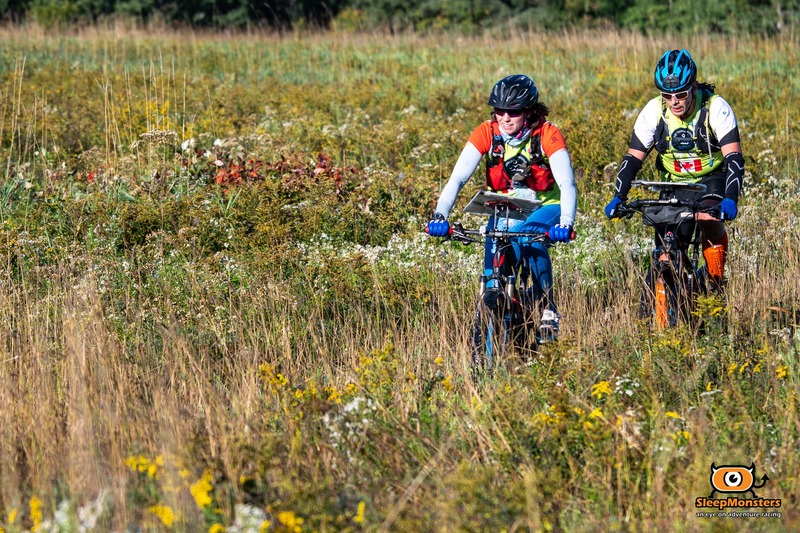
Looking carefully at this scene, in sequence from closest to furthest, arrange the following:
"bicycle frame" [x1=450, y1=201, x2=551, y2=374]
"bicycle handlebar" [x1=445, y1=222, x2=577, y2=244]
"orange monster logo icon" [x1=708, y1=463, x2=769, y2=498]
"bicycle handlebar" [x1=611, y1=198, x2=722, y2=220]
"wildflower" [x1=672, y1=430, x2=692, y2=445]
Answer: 1. "orange monster logo icon" [x1=708, y1=463, x2=769, y2=498]
2. "wildflower" [x1=672, y1=430, x2=692, y2=445]
3. "bicycle handlebar" [x1=445, y1=222, x2=577, y2=244]
4. "bicycle frame" [x1=450, y1=201, x2=551, y2=374]
5. "bicycle handlebar" [x1=611, y1=198, x2=722, y2=220]

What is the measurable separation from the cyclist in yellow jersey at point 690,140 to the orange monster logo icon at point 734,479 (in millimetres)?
2432

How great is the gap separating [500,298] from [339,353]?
1133 mm

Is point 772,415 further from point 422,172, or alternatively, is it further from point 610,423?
point 422,172

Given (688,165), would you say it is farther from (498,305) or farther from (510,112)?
(498,305)

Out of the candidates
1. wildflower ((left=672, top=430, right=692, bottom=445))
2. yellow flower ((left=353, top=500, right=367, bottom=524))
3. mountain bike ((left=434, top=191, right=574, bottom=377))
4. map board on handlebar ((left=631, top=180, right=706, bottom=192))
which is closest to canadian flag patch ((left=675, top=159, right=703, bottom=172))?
map board on handlebar ((left=631, top=180, right=706, bottom=192))

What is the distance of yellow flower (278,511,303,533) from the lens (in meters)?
3.73

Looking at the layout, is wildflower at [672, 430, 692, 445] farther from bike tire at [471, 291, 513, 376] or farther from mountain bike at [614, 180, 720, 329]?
mountain bike at [614, 180, 720, 329]

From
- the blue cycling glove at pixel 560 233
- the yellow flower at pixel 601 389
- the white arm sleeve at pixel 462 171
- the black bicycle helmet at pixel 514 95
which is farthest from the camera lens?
the white arm sleeve at pixel 462 171

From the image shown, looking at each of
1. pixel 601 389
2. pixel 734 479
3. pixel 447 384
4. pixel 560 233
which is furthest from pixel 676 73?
pixel 734 479

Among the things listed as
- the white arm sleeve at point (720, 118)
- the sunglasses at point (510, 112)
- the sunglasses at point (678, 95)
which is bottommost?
the white arm sleeve at point (720, 118)

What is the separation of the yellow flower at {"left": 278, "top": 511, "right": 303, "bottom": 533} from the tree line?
27.8 metres

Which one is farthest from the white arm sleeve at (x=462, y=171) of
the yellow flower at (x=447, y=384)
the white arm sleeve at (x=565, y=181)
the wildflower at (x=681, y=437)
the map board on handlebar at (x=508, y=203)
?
the wildflower at (x=681, y=437)

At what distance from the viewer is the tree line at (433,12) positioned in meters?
31.2

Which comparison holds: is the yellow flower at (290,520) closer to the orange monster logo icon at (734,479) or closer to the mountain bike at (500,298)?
the orange monster logo icon at (734,479)
